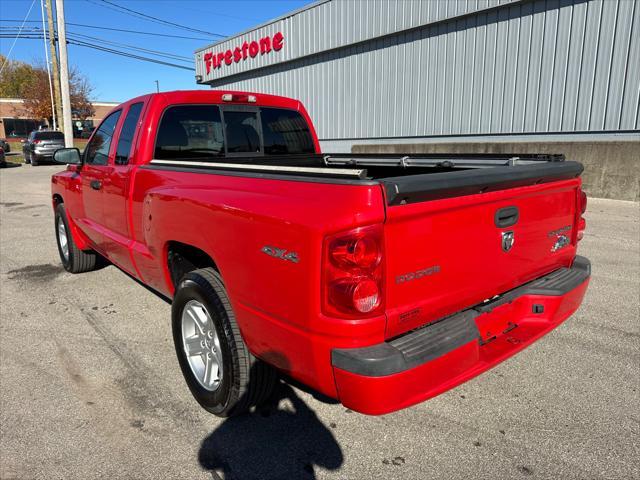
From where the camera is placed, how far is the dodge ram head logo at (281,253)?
6.61ft

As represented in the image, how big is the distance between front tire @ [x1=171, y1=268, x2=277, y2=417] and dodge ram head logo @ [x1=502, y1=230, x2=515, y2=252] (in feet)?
4.70

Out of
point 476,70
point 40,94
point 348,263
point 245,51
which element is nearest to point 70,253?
point 348,263

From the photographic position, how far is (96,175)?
431 cm

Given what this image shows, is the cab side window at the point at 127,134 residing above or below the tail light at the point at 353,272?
above

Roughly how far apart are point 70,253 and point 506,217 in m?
5.06

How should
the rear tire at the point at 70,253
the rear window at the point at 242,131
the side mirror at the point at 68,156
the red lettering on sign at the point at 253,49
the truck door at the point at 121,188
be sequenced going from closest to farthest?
1. the truck door at the point at 121,188
2. the rear window at the point at 242,131
3. the side mirror at the point at 68,156
4. the rear tire at the point at 70,253
5. the red lettering on sign at the point at 253,49

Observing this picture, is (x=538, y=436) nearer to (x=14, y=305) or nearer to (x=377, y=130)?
(x=14, y=305)

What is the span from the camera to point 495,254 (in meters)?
2.44

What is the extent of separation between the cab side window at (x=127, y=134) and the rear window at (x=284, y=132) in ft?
3.58

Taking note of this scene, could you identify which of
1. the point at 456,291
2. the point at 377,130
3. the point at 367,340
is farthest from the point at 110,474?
the point at 377,130

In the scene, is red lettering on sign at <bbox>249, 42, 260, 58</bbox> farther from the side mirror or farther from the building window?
the building window

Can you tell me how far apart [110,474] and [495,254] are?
7.39ft

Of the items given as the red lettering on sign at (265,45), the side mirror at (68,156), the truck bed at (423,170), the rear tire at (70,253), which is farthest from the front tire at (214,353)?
the red lettering on sign at (265,45)

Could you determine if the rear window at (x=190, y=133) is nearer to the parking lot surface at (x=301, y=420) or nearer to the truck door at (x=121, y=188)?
the truck door at (x=121, y=188)
